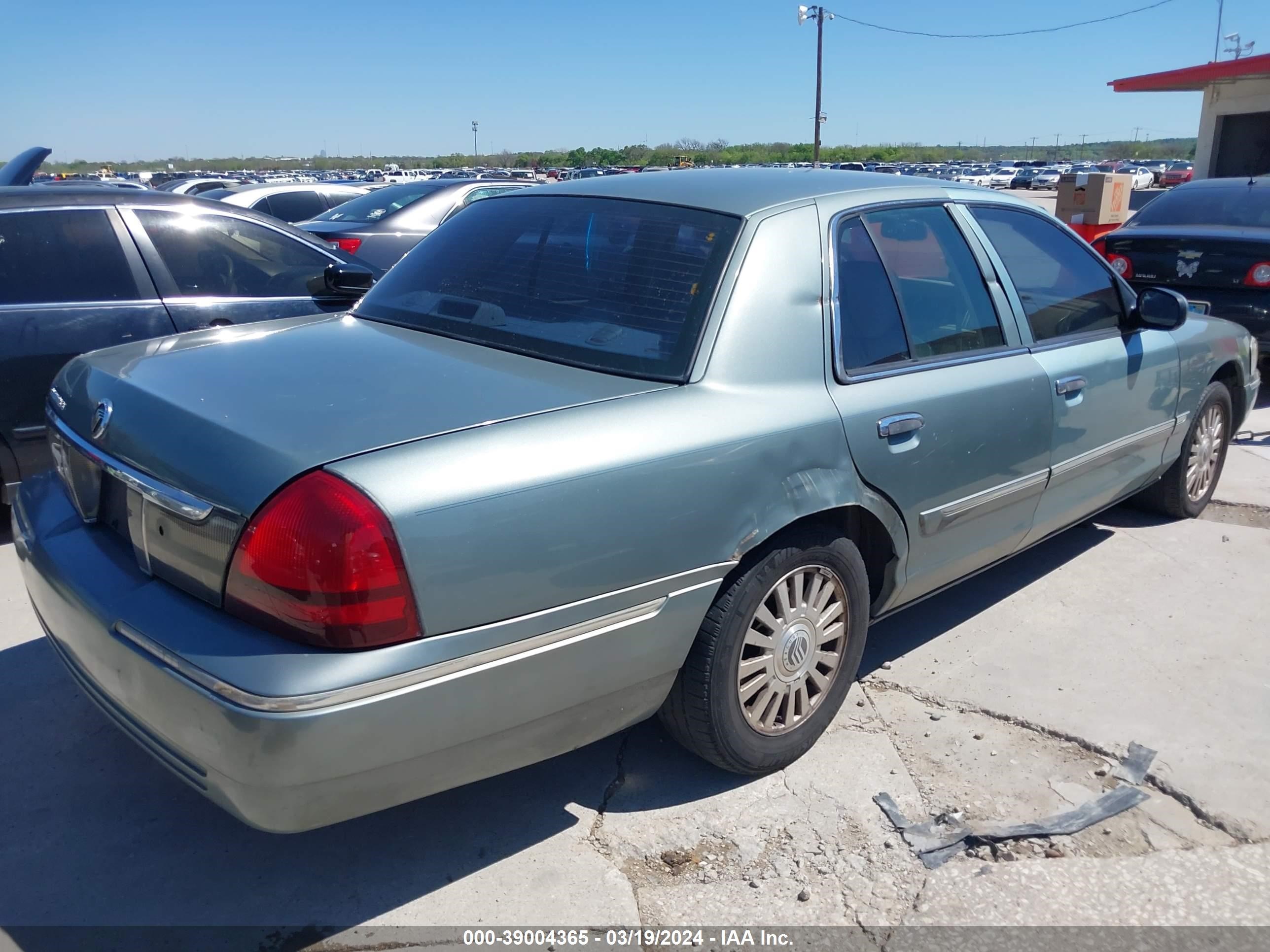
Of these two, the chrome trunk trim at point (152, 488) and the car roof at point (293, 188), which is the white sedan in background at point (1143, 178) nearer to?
the car roof at point (293, 188)

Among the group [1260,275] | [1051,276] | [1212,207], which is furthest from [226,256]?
[1212,207]

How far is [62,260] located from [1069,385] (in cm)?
434

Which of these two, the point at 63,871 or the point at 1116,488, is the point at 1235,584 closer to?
the point at 1116,488

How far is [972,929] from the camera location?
2.43 meters

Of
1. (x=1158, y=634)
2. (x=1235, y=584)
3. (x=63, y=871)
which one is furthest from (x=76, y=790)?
(x=1235, y=584)

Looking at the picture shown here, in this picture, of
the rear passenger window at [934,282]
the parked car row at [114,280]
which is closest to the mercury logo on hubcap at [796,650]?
the rear passenger window at [934,282]

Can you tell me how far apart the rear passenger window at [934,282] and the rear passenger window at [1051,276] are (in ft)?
0.70

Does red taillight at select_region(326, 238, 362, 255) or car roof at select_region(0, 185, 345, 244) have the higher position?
car roof at select_region(0, 185, 345, 244)

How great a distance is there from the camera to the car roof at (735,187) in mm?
3039

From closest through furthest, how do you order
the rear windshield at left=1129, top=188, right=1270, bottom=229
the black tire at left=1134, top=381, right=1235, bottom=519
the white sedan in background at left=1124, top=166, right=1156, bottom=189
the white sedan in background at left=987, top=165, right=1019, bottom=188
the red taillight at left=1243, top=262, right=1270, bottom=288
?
the black tire at left=1134, top=381, right=1235, bottom=519
the red taillight at left=1243, top=262, right=1270, bottom=288
the rear windshield at left=1129, top=188, right=1270, bottom=229
the white sedan in background at left=1124, top=166, right=1156, bottom=189
the white sedan in background at left=987, top=165, right=1019, bottom=188

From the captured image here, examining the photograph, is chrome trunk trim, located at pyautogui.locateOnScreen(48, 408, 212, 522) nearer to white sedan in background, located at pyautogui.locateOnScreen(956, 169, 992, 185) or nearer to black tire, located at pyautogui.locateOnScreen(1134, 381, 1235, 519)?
black tire, located at pyautogui.locateOnScreen(1134, 381, 1235, 519)

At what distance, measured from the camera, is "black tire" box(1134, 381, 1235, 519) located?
191 inches

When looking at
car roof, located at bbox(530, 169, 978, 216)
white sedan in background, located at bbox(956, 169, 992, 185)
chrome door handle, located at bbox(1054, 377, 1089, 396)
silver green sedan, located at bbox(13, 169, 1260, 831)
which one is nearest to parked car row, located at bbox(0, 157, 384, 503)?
car roof, located at bbox(530, 169, 978, 216)

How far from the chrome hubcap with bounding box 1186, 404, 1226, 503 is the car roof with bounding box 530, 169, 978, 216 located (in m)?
2.31
